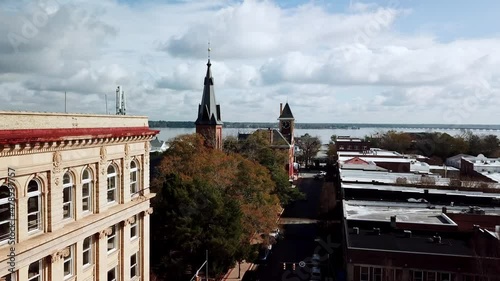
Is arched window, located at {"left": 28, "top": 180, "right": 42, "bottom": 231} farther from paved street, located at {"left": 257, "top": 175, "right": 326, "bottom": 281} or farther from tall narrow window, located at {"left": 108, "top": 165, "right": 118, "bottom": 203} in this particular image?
paved street, located at {"left": 257, "top": 175, "right": 326, "bottom": 281}

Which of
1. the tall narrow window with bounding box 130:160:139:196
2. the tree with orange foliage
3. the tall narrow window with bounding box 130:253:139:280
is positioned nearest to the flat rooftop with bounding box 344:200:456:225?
the tree with orange foliage

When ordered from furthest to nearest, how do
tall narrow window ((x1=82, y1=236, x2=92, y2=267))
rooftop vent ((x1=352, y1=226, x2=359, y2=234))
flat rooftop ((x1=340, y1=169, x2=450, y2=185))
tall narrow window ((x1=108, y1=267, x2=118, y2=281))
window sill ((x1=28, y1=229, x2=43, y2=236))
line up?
flat rooftop ((x1=340, y1=169, x2=450, y2=185)) → rooftop vent ((x1=352, y1=226, x2=359, y2=234)) → tall narrow window ((x1=108, y1=267, x2=118, y2=281)) → tall narrow window ((x1=82, y1=236, x2=92, y2=267)) → window sill ((x1=28, y1=229, x2=43, y2=236))

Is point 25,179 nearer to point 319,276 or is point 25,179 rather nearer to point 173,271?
point 173,271

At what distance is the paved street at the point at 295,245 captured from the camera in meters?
38.6

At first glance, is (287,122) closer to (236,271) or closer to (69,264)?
(236,271)

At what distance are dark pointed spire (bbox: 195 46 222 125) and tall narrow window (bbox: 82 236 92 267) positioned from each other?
49.3m

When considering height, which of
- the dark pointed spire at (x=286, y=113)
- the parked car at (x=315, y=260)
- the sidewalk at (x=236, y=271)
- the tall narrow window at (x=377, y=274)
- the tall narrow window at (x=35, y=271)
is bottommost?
the sidewalk at (x=236, y=271)

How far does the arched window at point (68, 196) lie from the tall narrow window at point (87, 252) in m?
2.01

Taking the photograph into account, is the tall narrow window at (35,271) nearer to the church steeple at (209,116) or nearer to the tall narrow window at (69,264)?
the tall narrow window at (69,264)

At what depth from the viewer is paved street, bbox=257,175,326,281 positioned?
127 feet

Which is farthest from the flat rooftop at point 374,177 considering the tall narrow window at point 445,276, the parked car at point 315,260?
the tall narrow window at point 445,276

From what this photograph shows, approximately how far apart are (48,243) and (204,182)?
69.3 feet

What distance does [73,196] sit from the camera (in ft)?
57.3

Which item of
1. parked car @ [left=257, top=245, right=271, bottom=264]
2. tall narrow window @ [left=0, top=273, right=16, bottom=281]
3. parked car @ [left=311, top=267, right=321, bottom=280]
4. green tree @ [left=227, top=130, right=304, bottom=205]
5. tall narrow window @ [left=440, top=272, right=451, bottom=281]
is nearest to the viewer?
tall narrow window @ [left=0, top=273, right=16, bottom=281]
